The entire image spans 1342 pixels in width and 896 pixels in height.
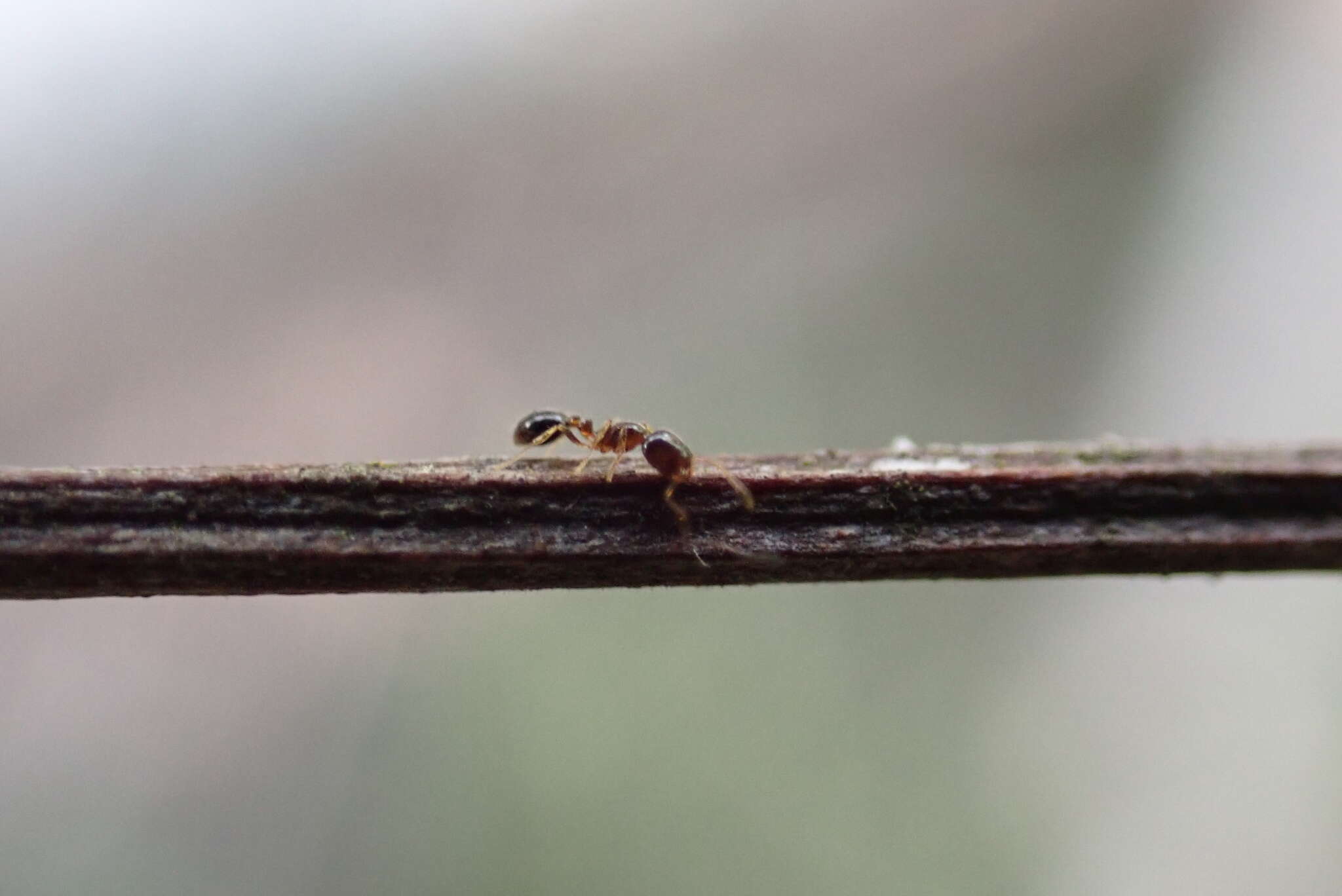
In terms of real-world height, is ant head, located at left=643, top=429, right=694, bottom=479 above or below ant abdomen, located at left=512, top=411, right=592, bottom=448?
above

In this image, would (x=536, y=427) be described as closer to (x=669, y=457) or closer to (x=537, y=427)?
(x=537, y=427)

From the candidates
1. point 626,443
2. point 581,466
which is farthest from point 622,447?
point 581,466

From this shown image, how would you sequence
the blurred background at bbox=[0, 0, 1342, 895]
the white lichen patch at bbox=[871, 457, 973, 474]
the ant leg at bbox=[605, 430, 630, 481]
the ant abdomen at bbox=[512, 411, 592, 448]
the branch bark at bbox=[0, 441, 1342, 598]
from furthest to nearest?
the blurred background at bbox=[0, 0, 1342, 895] → the ant abdomen at bbox=[512, 411, 592, 448] → the ant leg at bbox=[605, 430, 630, 481] → the white lichen patch at bbox=[871, 457, 973, 474] → the branch bark at bbox=[0, 441, 1342, 598]

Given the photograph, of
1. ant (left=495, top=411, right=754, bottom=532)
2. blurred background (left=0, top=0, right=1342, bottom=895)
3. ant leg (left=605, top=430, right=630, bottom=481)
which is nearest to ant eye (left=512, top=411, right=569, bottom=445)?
ant (left=495, top=411, right=754, bottom=532)

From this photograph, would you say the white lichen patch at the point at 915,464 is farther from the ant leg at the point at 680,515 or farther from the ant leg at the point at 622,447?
the ant leg at the point at 622,447

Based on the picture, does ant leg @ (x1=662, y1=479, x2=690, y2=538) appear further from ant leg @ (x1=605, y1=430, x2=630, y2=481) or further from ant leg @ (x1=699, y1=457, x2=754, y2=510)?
ant leg @ (x1=605, y1=430, x2=630, y2=481)

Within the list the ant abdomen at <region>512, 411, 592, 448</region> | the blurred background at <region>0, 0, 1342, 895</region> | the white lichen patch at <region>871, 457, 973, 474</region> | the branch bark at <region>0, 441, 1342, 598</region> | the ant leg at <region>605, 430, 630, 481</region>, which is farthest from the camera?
the blurred background at <region>0, 0, 1342, 895</region>

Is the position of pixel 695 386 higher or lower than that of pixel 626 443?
lower
